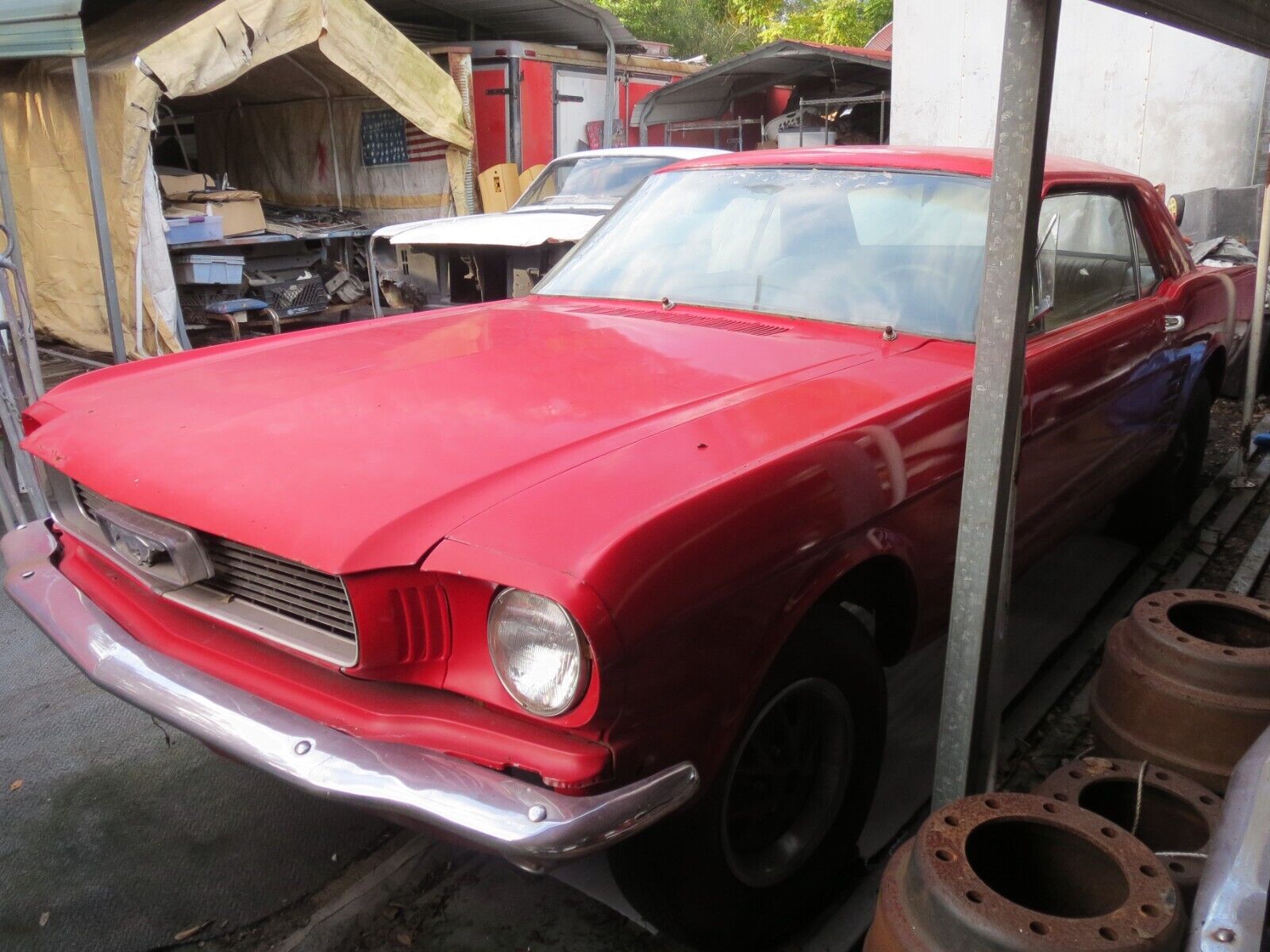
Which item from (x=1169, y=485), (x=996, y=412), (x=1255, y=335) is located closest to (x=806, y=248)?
(x=996, y=412)

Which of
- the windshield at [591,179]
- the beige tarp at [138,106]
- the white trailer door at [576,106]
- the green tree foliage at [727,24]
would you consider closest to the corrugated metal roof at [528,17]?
the white trailer door at [576,106]

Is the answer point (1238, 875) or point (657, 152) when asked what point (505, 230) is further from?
point (1238, 875)

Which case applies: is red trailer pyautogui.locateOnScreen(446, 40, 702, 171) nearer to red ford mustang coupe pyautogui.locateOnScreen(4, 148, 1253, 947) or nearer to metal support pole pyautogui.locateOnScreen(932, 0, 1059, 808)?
red ford mustang coupe pyautogui.locateOnScreen(4, 148, 1253, 947)

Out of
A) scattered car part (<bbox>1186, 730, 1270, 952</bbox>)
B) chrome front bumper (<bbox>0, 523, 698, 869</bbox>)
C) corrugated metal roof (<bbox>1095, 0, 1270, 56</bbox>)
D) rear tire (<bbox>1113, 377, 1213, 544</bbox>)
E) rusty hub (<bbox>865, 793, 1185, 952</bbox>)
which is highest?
corrugated metal roof (<bbox>1095, 0, 1270, 56</bbox>)

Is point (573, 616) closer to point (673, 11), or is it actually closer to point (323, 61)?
point (323, 61)

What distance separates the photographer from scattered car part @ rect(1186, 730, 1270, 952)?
117 centimetres

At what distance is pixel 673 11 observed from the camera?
2650cm

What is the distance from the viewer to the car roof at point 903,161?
315 cm

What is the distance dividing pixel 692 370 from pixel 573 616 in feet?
3.52

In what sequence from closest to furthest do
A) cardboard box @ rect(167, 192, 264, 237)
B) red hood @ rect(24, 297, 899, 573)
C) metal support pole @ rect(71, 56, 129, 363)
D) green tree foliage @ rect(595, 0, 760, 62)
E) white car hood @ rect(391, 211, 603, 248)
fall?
red hood @ rect(24, 297, 899, 573) < metal support pole @ rect(71, 56, 129, 363) < white car hood @ rect(391, 211, 603, 248) < cardboard box @ rect(167, 192, 264, 237) < green tree foliage @ rect(595, 0, 760, 62)

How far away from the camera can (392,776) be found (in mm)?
1732

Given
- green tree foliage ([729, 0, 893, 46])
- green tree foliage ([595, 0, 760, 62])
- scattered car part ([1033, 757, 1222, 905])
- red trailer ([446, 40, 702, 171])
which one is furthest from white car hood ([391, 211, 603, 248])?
green tree foliage ([595, 0, 760, 62])

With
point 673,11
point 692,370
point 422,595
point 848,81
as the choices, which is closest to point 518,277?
point 692,370

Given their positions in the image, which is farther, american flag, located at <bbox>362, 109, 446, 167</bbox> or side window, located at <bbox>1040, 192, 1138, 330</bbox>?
american flag, located at <bbox>362, 109, 446, 167</bbox>
